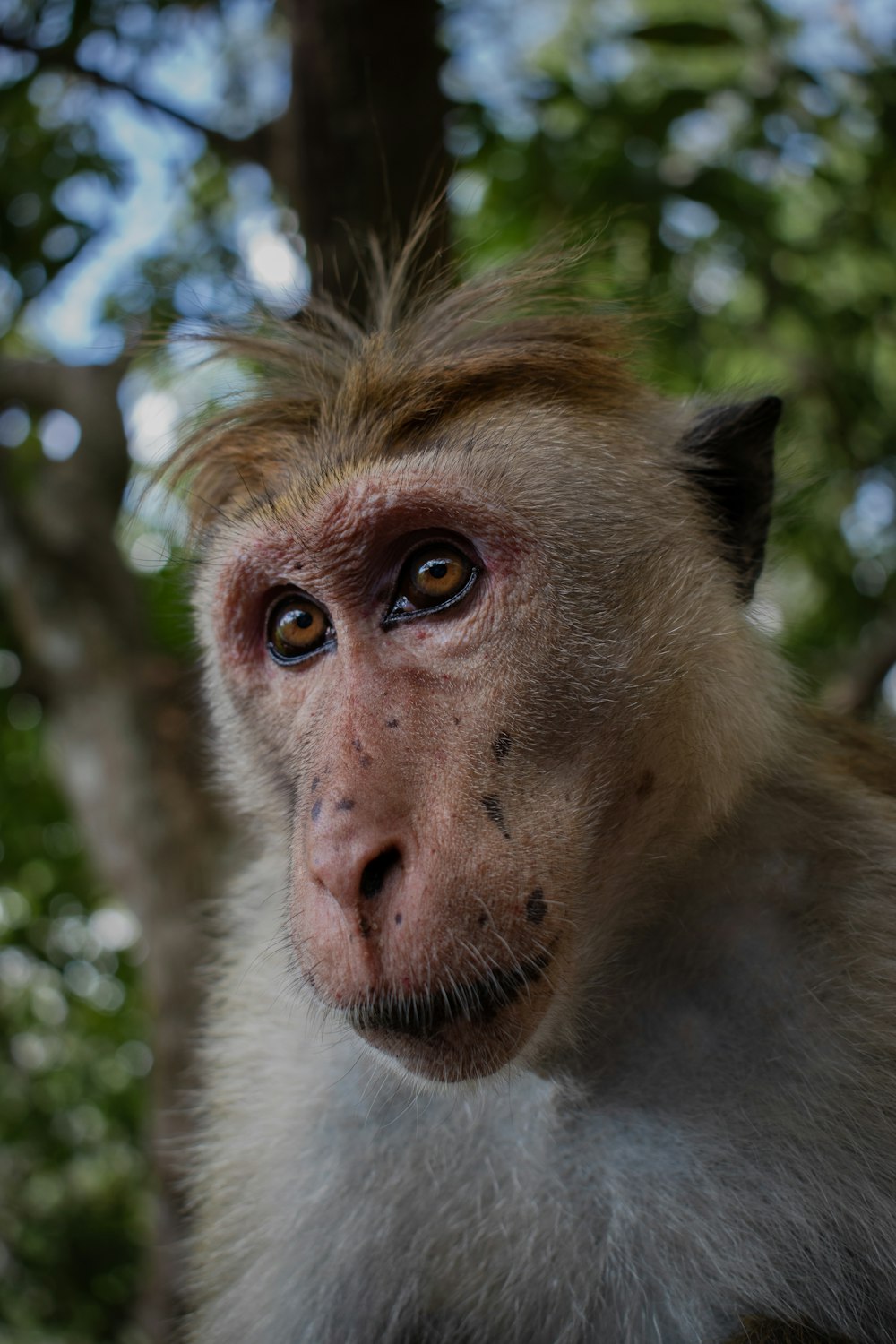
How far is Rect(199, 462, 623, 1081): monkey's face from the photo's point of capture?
5.53ft

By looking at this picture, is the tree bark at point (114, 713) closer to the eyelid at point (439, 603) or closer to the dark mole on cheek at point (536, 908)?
the eyelid at point (439, 603)

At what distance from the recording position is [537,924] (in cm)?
179

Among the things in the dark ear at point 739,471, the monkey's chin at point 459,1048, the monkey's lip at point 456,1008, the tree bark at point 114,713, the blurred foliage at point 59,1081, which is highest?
the dark ear at point 739,471

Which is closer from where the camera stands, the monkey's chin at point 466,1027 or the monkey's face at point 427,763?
the monkey's face at point 427,763

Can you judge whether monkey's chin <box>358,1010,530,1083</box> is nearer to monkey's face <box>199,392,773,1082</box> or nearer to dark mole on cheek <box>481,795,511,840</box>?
monkey's face <box>199,392,773,1082</box>

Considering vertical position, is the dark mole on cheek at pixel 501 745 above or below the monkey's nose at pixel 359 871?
above

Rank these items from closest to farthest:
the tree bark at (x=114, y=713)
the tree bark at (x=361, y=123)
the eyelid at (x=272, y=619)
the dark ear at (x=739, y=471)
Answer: the eyelid at (x=272, y=619) → the dark ear at (x=739, y=471) → the tree bark at (x=361, y=123) → the tree bark at (x=114, y=713)

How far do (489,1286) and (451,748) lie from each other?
1226 mm

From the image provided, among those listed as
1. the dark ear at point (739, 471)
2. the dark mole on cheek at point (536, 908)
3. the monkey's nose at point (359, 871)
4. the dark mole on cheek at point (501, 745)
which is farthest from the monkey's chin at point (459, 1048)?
the dark ear at point (739, 471)

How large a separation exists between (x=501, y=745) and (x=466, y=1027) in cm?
44

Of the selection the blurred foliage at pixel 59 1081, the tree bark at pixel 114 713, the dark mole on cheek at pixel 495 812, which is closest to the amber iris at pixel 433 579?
the dark mole on cheek at pixel 495 812

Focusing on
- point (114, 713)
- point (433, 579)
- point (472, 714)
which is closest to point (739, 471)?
point (433, 579)

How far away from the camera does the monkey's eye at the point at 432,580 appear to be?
205 centimetres

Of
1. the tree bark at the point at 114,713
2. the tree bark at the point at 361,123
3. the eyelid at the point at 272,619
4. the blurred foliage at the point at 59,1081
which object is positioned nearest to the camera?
the eyelid at the point at 272,619
